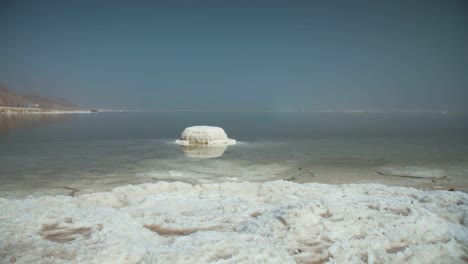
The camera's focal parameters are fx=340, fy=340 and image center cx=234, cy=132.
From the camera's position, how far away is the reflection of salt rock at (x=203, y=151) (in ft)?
60.7

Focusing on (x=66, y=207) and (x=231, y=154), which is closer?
(x=66, y=207)

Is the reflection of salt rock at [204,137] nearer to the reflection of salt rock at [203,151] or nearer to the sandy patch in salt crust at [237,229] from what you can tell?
the reflection of salt rock at [203,151]

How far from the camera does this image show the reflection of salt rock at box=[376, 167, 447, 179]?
42.1ft

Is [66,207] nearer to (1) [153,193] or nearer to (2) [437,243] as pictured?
(1) [153,193]

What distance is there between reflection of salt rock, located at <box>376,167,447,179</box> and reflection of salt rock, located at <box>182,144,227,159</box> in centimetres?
834

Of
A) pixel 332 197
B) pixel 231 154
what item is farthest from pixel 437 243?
pixel 231 154

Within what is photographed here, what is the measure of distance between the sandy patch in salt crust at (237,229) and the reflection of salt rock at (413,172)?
5.12 metres

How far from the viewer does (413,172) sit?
13586mm

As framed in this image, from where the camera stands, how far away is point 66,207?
23.1 feet

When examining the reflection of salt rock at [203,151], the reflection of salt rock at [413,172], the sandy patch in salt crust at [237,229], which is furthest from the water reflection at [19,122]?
the reflection of salt rock at [413,172]

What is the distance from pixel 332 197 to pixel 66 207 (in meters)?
5.89

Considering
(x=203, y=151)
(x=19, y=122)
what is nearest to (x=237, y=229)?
(x=203, y=151)

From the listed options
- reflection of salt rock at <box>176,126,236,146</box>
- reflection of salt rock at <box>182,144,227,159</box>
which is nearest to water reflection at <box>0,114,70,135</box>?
reflection of salt rock at <box>176,126,236,146</box>

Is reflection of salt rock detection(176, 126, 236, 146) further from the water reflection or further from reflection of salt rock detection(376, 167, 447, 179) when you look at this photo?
the water reflection
